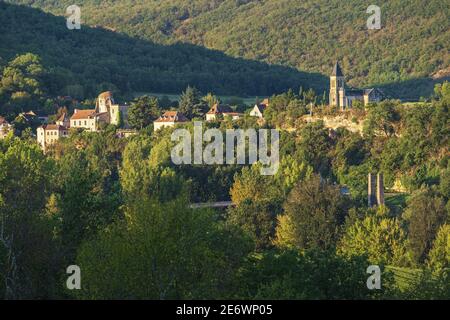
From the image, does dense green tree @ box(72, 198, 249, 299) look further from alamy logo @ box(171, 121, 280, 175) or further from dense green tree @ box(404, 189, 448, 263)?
alamy logo @ box(171, 121, 280, 175)

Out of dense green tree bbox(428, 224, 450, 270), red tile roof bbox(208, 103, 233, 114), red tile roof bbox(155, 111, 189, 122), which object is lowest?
dense green tree bbox(428, 224, 450, 270)

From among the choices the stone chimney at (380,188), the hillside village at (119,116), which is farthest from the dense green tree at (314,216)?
the hillside village at (119,116)

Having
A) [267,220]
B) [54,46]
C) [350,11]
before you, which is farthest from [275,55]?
[267,220]

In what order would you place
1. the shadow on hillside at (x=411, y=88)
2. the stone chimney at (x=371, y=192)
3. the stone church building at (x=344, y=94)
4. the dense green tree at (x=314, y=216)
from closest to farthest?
the dense green tree at (x=314, y=216), the stone chimney at (x=371, y=192), the stone church building at (x=344, y=94), the shadow on hillside at (x=411, y=88)

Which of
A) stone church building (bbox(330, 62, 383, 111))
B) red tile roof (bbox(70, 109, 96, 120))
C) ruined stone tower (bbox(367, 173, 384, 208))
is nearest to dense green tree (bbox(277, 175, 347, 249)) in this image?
ruined stone tower (bbox(367, 173, 384, 208))

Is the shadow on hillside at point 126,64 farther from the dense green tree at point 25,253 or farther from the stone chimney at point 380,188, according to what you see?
the dense green tree at point 25,253

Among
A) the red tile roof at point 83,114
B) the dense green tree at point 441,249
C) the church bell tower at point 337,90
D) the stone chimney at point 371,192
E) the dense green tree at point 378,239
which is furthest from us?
the church bell tower at point 337,90
